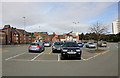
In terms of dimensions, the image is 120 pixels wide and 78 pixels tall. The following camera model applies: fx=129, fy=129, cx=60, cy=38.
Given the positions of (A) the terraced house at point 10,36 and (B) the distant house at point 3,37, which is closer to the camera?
(B) the distant house at point 3,37

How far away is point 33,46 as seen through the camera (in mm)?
17938

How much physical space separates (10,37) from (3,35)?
6.11 m

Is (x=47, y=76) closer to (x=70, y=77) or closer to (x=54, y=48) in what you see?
(x=70, y=77)

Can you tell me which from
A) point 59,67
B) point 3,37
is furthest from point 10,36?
point 59,67

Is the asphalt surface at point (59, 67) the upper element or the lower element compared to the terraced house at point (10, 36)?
lower

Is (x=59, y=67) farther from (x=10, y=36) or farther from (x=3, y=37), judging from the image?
(x=10, y=36)

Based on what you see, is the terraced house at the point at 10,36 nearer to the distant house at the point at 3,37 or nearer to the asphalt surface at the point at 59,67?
the distant house at the point at 3,37

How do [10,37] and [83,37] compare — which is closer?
[10,37]

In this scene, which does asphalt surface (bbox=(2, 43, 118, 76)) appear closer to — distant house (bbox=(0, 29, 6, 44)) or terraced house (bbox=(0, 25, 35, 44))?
terraced house (bbox=(0, 25, 35, 44))

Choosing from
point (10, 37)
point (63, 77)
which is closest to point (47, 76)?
point (63, 77)

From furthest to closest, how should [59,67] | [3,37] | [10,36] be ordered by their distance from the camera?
[10,36], [3,37], [59,67]

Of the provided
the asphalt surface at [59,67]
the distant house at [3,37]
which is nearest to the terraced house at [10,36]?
the distant house at [3,37]

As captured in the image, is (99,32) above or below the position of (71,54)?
above

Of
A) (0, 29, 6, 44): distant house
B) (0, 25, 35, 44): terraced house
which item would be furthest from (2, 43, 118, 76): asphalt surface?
(0, 29, 6, 44): distant house
